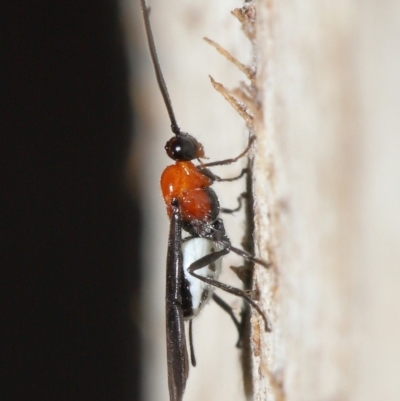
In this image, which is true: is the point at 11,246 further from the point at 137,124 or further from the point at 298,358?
the point at 298,358

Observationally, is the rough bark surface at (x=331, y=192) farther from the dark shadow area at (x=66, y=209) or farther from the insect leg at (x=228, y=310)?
the dark shadow area at (x=66, y=209)

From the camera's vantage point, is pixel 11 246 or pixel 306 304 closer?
pixel 306 304

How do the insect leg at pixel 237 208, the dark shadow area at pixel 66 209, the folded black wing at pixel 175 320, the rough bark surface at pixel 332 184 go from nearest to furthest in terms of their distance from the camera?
the rough bark surface at pixel 332 184 < the folded black wing at pixel 175 320 < the insect leg at pixel 237 208 < the dark shadow area at pixel 66 209

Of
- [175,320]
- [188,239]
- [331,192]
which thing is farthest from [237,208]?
[331,192]

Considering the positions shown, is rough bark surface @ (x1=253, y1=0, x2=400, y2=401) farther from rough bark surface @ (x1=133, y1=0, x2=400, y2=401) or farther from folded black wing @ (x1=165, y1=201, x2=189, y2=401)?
folded black wing @ (x1=165, y1=201, x2=189, y2=401)

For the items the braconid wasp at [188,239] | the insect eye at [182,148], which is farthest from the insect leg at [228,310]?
the insect eye at [182,148]

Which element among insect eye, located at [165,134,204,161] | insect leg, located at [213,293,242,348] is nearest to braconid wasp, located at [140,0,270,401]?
insect eye, located at [165,134,204,161]

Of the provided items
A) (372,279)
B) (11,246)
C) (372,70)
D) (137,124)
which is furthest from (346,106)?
(11,246)

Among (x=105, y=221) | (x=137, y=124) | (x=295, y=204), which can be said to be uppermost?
(x=137, y=124)

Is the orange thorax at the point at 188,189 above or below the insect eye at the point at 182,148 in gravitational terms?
below
